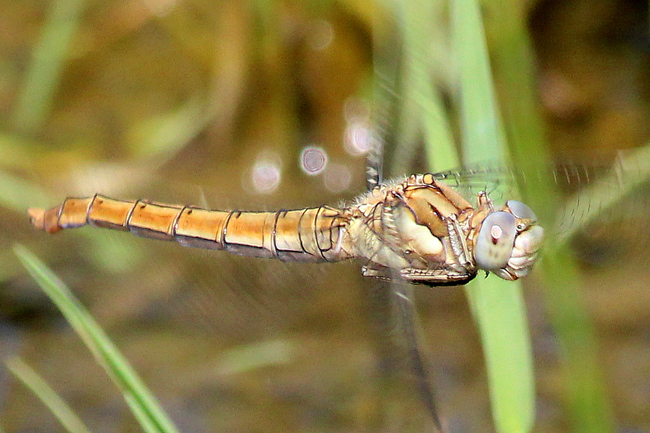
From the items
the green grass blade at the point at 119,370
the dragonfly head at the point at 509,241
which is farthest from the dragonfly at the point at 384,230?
the green grass blade at the point at 119,370

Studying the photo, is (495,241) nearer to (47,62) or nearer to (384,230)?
(384,230)

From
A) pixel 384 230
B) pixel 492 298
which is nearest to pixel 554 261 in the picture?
pixel 492 298

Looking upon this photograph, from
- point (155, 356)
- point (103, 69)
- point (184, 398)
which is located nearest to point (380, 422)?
point (184, 398)

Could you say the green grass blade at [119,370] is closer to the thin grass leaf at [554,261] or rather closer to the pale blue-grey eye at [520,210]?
the thin grass leaf at [554,261]

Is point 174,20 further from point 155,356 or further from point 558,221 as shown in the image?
point 558,221

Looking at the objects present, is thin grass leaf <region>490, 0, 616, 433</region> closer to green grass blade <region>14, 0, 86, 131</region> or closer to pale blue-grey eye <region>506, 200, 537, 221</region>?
pale blue-grey eye <region>506, 200, 537, 221</region>

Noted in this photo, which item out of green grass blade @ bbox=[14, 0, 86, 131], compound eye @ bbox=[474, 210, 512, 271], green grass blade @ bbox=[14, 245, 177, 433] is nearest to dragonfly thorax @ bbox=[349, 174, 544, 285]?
compound eye @ bbox=[474, 210, 512, 271]
